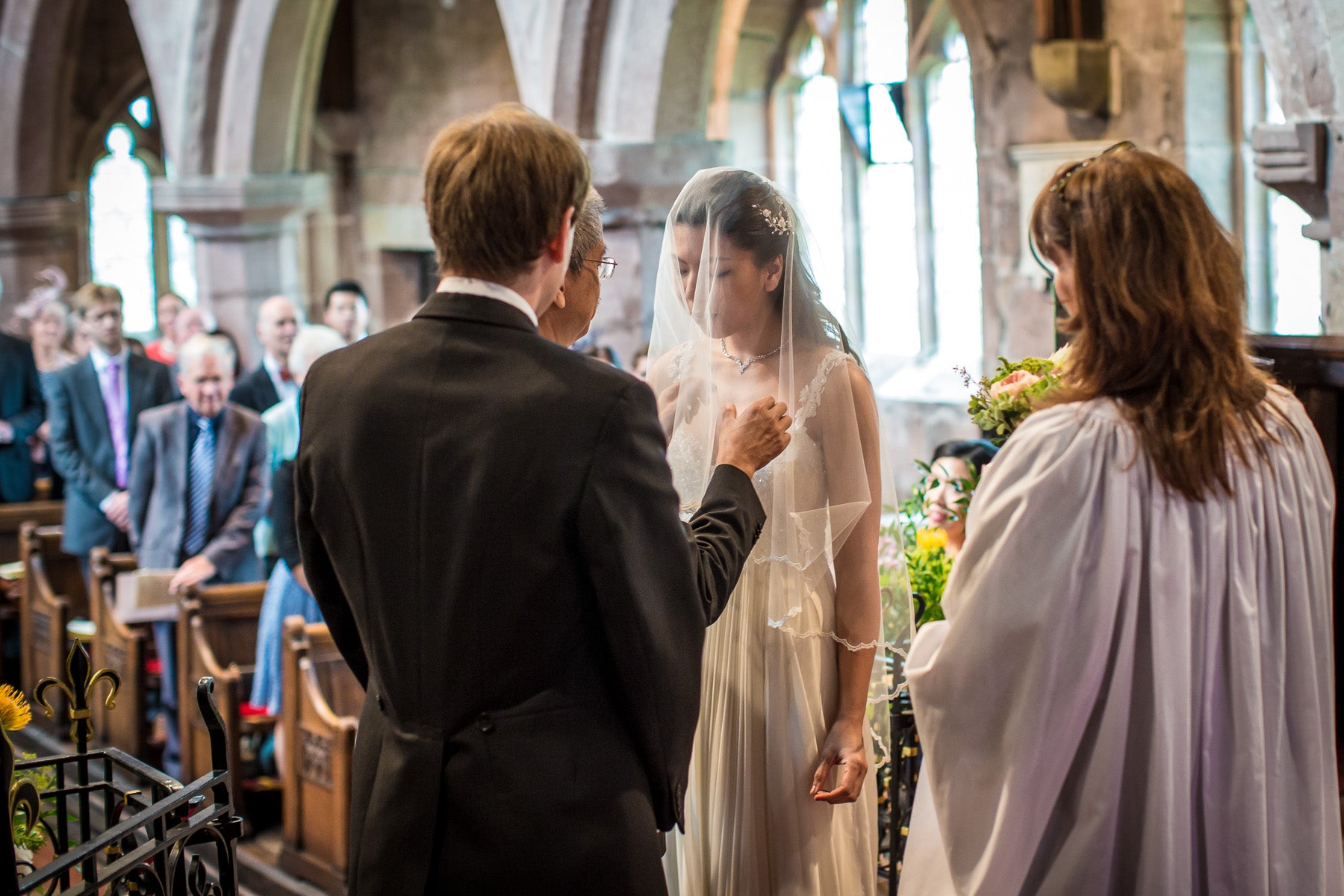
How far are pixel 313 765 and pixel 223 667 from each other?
1.17m

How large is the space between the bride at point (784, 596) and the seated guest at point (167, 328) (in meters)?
7.04

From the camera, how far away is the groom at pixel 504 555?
162 cm

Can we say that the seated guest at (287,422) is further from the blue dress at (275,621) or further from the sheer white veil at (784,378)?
the sheer white veil at (784,378)

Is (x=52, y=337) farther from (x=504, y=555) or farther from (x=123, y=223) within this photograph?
(x=504, y=555)

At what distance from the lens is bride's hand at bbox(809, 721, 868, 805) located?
7.77 ft

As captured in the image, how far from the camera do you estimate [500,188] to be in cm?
163

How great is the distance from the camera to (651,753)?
1746 mm

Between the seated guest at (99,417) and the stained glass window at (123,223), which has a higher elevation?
the stained glass window at (123,223)

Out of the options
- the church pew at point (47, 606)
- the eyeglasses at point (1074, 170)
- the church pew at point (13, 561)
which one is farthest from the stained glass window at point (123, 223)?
the eyeglasses at point (1074, 170)

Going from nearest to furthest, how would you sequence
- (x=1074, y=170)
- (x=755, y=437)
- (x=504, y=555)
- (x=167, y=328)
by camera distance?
(x=504, y=555)
(x=1074, y=170)
(x=755, y=437)
(x=167, y=328)

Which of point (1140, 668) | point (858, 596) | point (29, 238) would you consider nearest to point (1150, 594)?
point (1140, 668)

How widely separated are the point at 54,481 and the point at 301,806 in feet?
13.9

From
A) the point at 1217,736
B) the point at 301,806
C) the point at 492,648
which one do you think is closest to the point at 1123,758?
the point at 1217,736

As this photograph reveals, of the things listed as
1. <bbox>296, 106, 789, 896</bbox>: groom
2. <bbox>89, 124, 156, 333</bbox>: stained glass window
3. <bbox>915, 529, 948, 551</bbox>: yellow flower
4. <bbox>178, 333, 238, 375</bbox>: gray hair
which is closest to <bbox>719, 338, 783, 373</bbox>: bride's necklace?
<bbox>296, 106, 789, 896</bbox>: groom
